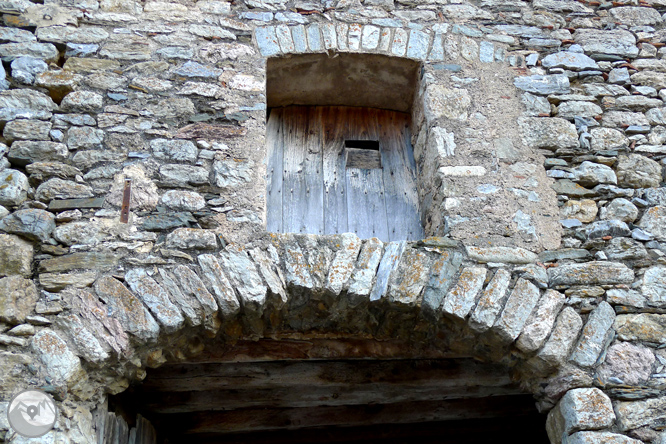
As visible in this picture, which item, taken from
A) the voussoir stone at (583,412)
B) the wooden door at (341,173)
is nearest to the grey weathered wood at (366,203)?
the wooden door at (341,173)

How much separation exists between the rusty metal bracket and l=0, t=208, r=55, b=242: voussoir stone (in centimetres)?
29

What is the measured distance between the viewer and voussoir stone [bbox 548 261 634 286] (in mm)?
2971

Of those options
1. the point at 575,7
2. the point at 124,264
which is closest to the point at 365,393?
the point at 124,264

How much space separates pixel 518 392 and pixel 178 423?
6.13ft

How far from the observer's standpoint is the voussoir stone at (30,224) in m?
2.81

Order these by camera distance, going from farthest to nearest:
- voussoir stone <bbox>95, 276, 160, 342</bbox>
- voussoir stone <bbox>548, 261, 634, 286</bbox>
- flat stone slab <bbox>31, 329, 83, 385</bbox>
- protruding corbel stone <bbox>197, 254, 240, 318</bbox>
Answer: voussoir stone <bbox>548, 261, 634, 286</bbox>
protruding corbel stone <bbox>197, 254, 240, 318</bbox>
voussoir stone <bbox>95, 276, 160, 342</bbox>
flat stone slab <bbox>31, 329, 83, 385</bbox>

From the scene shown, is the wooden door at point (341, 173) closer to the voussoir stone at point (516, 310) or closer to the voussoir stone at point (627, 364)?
the voussoir stone at point (516, 310)

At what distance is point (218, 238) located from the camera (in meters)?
2.91

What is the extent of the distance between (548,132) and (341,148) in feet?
3.73

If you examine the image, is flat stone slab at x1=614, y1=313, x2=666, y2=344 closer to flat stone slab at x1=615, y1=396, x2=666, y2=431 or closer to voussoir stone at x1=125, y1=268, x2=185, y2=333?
flat stone slab at x1=615, y1=396, x2=666, y2=431

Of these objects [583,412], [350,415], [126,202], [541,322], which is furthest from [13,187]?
[583,412]

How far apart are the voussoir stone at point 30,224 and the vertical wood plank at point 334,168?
4.37ft

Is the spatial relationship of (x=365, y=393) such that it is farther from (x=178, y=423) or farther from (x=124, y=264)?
(x=124, y=264)

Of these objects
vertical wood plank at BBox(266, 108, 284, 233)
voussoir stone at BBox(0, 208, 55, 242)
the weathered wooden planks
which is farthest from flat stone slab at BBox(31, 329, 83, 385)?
vertical wood plank at BBox(266, 108, 284, 233)
